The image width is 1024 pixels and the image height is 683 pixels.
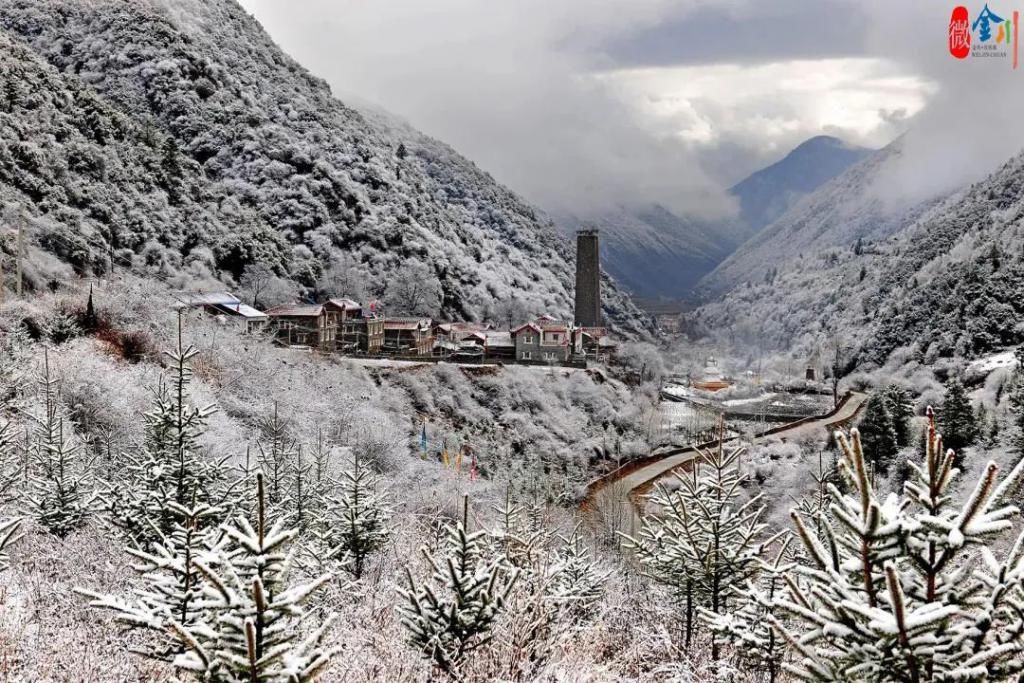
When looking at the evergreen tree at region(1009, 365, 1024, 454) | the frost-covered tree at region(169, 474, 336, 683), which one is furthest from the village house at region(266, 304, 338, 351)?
the frost-covered tree at region(169, 474, 336, 683)

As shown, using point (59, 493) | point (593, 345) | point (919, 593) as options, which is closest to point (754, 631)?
point (919, 593)

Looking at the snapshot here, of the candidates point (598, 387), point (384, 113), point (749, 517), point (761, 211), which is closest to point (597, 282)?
point (598, 387)

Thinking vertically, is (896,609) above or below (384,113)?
below

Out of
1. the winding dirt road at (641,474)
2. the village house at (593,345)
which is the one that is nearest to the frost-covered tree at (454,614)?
the winding dirt road at (641,474)

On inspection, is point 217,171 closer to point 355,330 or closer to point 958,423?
point 355,330

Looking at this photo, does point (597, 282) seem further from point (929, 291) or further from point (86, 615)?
point (86, 615)

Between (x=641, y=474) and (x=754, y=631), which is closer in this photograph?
(x=754, y=631)

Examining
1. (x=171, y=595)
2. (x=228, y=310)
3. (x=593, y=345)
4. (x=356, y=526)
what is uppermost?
(x=228, y=310)
